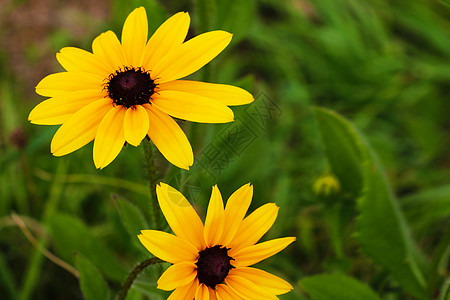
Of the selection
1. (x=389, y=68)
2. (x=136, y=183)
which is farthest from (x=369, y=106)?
(x=136, y=183)

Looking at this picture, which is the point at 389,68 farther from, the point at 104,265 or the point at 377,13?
the point at 104,265

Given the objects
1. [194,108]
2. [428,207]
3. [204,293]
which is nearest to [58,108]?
[194,108]

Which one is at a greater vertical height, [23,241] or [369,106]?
[369,106]

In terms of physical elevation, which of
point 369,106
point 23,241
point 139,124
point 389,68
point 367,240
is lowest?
point 23,241

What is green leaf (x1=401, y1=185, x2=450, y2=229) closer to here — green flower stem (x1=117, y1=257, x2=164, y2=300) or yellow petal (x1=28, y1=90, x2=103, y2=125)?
green flower stem (x1=117, y1=257, x2=164, y2=300)

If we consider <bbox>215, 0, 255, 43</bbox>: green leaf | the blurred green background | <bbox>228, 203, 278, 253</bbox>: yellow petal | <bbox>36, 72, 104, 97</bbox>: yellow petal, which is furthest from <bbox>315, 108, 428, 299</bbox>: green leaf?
<bbox>36, 72, 104, 97</bbox>: yellow petal

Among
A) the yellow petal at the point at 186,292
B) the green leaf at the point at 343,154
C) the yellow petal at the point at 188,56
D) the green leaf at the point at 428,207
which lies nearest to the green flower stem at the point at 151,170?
the yellow petal at the point at 188,56
